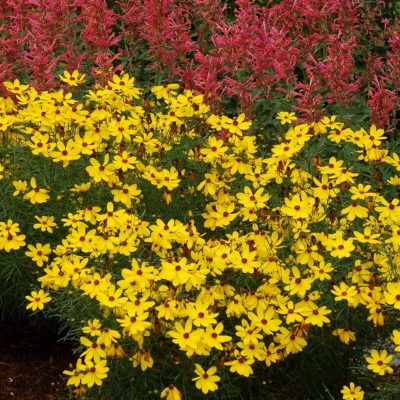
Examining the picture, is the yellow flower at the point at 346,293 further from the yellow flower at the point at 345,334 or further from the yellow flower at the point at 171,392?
the yellow flower at the point at 171,392

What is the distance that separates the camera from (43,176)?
479 centimetres

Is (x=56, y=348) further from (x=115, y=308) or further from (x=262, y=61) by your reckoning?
(x=262, y=61)

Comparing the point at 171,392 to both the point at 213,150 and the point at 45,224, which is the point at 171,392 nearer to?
the point at 45,224

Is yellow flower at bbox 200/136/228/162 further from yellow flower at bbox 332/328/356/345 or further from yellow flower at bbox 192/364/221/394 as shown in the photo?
yellow flower at bbox 192/364/221/394

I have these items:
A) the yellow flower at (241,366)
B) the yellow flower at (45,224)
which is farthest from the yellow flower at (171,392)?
the yellow flower at (45,224)

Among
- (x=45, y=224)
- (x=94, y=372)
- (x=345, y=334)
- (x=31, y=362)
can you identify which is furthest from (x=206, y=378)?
(x=31, y=362)

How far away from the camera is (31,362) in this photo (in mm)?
4914

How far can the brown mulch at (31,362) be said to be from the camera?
183 inches

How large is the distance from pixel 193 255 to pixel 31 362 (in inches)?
62.7

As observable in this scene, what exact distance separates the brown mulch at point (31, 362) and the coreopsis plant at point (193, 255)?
1.93 feet

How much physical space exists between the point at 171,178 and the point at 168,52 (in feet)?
6.82

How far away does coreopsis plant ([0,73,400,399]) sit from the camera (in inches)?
143

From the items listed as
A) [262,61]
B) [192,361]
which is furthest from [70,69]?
[192,361]

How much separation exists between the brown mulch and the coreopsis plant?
588 mm
